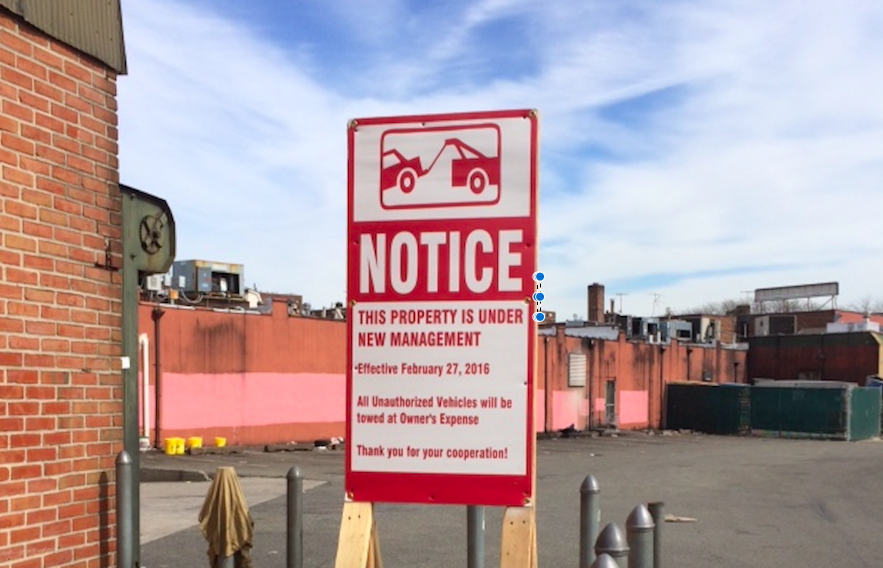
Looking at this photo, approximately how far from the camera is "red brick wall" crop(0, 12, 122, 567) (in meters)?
4.45

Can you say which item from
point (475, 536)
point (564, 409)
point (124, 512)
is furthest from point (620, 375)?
point (475, 536)

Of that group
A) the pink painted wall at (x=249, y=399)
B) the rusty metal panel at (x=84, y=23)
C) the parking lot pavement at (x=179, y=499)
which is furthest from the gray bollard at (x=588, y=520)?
the pink painted wall at (x=249, y=399)

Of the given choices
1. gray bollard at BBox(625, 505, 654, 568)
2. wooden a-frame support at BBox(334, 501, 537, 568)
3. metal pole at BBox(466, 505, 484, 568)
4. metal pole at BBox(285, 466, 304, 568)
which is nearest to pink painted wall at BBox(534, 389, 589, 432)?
metal pole at BBox(285, 466, 304, 568)

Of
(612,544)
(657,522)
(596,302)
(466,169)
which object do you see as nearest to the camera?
(612,544)

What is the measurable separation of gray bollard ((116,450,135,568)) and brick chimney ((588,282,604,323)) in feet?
192

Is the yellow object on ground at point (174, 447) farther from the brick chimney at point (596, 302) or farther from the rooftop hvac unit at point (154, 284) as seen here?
the brick chimney at point (596, 302)

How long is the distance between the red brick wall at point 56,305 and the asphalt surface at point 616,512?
13.8 feet

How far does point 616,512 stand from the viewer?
43.0 ft

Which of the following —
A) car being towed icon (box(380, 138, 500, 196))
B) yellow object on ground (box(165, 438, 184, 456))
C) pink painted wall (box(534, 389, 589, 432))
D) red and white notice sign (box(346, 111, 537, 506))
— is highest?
car being towed icon (box(380, 138, 500, 196))

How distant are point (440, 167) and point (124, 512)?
2.93 metres

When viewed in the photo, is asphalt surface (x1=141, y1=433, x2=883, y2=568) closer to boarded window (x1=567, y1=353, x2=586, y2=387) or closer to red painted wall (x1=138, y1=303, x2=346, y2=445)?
red painted wall (x1=138, y1=303, x2=346, y2=445)

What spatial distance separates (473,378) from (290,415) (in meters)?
22.8

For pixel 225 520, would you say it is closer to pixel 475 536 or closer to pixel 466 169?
pixel 475 536

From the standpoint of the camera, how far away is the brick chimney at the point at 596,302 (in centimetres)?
6259
